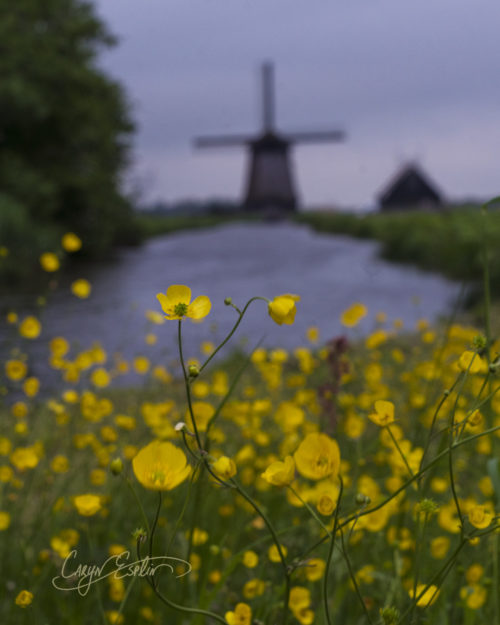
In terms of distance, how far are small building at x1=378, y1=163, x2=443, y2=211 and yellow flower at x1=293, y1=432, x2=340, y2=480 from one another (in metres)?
37.6

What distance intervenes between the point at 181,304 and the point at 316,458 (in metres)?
0.25

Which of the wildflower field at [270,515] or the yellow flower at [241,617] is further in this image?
the yellow flower at [241,617]

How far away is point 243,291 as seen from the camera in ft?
46.4

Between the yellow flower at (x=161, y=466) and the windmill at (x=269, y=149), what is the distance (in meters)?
36.8

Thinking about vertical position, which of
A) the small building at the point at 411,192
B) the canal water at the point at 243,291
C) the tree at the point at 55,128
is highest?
the tree at the point at 55,128

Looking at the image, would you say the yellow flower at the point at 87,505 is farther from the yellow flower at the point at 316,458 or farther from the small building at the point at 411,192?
the small building at the point at 411,192

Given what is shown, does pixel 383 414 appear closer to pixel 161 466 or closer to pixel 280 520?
pixel 161 466

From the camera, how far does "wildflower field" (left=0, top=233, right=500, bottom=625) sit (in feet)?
2.87

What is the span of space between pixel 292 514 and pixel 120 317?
30.3 feet

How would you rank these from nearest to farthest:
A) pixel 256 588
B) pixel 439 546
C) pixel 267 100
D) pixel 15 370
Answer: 1. pixel 256 588
2. pixel 439 546
3. pixel 15 370
4. pixel 267 100

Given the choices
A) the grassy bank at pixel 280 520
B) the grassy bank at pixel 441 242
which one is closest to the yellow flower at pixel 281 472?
the grassy bank at pixel 280 520

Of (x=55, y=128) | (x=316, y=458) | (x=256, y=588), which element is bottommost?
(x=55, y=128)

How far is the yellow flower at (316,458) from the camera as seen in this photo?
87cm

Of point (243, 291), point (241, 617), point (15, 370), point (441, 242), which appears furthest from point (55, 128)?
point (241, 617)
